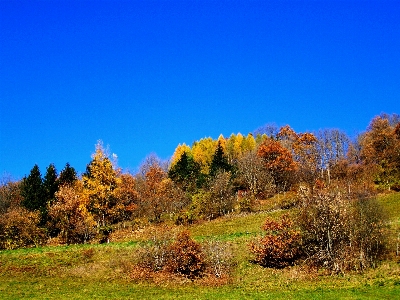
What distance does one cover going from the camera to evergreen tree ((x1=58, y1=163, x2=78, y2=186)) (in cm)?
8562

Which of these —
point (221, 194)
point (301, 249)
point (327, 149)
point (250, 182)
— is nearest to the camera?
point (301, 249)

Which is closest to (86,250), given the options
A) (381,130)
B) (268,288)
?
(268,288)

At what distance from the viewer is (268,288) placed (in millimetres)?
33781

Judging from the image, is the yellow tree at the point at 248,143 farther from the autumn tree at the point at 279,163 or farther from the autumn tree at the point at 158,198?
the autumn tree at the point at 158,198

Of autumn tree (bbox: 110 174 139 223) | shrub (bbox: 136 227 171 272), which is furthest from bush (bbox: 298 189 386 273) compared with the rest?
autumn tree (bbox: 110 174 139 223)

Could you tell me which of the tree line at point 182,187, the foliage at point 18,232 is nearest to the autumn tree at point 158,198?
the tree line at point 182,187

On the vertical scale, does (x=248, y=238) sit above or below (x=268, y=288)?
above

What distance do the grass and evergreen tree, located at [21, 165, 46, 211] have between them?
30.0 metres

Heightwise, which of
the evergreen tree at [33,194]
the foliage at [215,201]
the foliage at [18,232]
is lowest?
the foliage at [18,232]

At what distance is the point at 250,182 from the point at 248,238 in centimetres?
3966

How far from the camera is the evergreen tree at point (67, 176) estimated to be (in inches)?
3371

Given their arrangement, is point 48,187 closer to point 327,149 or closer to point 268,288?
point 268,288

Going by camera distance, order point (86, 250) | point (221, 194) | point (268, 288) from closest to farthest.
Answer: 1. point (268, 288)
2. point (86, 250)
3. point (221, 194)

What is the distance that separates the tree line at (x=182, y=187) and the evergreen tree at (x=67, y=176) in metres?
0.19
